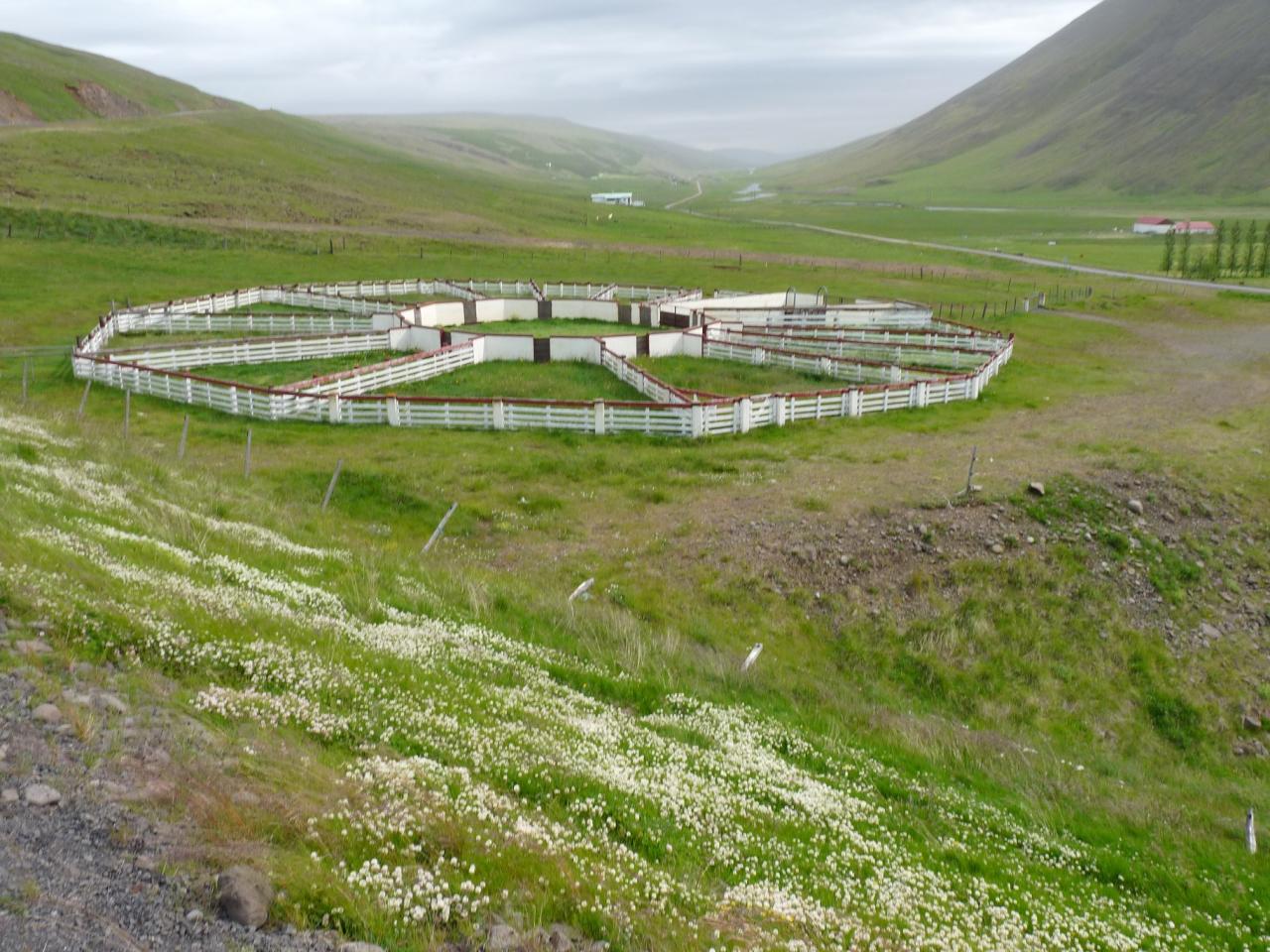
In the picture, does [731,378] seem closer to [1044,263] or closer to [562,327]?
[562,327]

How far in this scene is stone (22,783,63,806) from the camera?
19.6 ft

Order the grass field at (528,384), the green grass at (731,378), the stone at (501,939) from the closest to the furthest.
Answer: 1. the stone at (501,939)
2. the grass field at (528,384)
3. the green grass at (731,378)

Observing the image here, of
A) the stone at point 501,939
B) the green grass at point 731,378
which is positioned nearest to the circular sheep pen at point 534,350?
the green grass at point 731,378

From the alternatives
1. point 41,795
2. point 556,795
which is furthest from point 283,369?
point 41,795

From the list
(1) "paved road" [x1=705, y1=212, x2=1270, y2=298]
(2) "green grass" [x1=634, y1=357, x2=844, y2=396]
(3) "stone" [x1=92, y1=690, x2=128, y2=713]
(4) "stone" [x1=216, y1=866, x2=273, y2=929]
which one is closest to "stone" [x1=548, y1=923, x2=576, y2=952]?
(4) "stone" [x1=216, y1=866, x2=273, y2=929]

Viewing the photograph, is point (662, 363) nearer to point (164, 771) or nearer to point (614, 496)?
point (614, 496)

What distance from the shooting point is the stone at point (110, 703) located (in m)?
7.36

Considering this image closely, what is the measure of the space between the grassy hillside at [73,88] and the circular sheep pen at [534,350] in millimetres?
104385

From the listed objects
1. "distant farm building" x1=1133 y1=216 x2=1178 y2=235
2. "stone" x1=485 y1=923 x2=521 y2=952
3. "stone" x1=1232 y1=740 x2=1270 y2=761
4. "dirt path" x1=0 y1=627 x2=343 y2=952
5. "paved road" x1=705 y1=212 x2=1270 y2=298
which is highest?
"distant farm building" x1=1133 y1=216 x2=1178 y2=235

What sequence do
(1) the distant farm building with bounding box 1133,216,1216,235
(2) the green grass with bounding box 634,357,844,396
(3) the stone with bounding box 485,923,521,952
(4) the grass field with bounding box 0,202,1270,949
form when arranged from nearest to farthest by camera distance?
1. (3) the stone with bounding box 485,923,521,952
2. (4) the grass field with bounding box 0,202,1270,949
3. (2) the green grass with bounding box 634,357,844,396
4. (1) the distant farm building with bounding box 1133,216,1216,235

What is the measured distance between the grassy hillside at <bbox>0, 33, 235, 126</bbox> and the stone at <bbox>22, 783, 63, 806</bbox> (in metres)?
144

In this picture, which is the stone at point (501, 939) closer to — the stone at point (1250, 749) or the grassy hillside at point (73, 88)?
the stone at point (1250, 749)

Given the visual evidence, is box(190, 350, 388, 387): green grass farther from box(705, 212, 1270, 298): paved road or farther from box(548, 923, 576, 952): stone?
box(705, 212, 1270, 298): paved road

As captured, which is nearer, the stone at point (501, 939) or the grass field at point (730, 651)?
the stone at point (501, 939)
